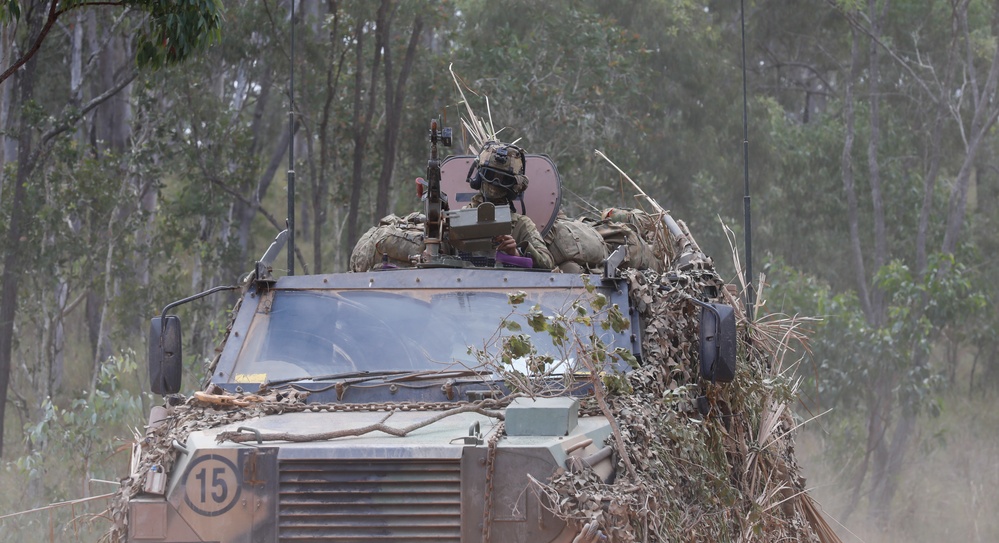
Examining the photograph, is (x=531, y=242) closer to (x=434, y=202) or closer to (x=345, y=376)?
(x=434, y=202)

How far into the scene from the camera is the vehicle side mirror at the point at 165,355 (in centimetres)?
664

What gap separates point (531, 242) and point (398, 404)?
86.6 inches

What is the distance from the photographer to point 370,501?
4.93 m

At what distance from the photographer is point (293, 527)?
4.94 meters

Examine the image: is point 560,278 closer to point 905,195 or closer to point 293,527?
point 293,527

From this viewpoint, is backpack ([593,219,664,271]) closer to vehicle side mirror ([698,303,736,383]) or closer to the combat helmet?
the combat helmet

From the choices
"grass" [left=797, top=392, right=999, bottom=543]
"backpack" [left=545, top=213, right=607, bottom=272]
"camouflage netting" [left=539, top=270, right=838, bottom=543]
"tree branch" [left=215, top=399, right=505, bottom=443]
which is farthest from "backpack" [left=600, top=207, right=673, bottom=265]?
"grass" [left=797, top=392, right=999, bottom=543]

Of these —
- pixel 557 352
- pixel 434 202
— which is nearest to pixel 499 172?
pixel 434 202

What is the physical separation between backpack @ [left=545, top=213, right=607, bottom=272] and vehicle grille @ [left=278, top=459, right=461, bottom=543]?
3578 mm

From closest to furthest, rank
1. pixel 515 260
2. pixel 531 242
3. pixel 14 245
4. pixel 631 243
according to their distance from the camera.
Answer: pixel 515 260 < pixel 531 242 < pixel 631 243 < pixel 14 245

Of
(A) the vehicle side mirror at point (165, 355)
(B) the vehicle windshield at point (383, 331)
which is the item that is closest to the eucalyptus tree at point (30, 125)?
(A) the vehicle side mirror at point (165, 355)

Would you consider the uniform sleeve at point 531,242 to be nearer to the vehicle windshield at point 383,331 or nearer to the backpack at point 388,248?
the backpack at point 388,248

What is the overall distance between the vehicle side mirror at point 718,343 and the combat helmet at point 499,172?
2.24 m

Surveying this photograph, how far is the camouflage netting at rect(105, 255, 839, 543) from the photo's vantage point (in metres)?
4.98
